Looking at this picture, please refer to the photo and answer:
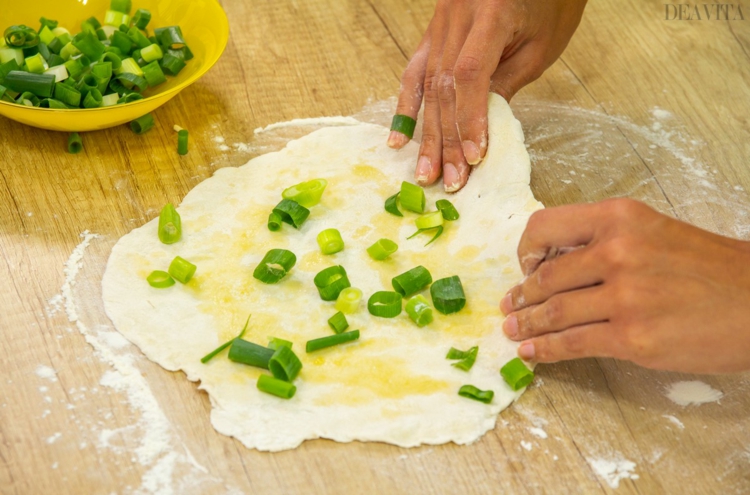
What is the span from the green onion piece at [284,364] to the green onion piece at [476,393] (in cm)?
36

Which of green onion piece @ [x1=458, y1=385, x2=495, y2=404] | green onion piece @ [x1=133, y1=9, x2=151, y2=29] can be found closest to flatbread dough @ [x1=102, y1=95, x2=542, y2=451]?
green onion piece @ [x1=458, y1=385, x2=495, y2=404]

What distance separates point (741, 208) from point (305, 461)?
1457 millimetres

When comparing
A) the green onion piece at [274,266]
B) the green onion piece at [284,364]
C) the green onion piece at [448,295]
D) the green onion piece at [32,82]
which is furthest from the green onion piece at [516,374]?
the green onion piece at [32,82]

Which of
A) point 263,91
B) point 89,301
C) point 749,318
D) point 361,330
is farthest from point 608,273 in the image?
point 263,91

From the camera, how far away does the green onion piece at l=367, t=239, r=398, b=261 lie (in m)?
1.93

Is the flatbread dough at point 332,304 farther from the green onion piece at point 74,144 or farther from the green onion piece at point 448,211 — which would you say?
the green onion piece at point 74,144

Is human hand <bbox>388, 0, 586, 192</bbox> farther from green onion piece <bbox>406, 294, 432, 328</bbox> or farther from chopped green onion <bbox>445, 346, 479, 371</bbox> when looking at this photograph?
chopped green onion <bbox>445, 346, 479, 371</bbox>

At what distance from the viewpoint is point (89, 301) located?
1.84 meters

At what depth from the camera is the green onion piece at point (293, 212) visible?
2006 mm

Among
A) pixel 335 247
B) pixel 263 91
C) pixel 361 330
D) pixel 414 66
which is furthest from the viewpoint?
pixel 263 91

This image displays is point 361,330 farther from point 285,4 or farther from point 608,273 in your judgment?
point 285,4

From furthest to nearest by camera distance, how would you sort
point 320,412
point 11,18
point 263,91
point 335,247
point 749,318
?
point 263,91, point 11,18, point 335,247, point 320,412, point 749,318

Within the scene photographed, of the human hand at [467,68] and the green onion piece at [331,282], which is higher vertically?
the human hand at [467,68]

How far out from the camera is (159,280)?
1850 millimetres
